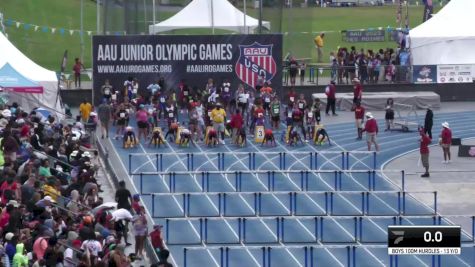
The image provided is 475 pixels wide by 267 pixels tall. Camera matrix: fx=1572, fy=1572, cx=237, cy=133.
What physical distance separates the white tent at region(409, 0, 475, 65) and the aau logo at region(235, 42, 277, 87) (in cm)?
667

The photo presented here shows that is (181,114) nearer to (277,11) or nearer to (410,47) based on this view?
(277,11)

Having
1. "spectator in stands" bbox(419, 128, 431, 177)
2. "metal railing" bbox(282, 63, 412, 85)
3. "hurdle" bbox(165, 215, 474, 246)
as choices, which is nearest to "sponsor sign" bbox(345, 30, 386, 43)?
"metal railing" bbox(282, 63, 412, 85)

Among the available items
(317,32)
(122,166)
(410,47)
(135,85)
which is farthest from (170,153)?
(317,32)

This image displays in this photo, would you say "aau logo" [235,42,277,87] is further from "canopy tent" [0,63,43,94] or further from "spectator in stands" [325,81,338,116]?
"canopy tent" [0,63,43,94]

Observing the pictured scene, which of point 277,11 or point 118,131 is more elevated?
point 277,11

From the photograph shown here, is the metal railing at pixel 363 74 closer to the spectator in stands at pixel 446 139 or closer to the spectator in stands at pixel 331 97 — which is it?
the spectator in stands at pixel 331 97

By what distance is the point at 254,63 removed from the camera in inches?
2050

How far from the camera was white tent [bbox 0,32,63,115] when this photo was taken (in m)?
46.1

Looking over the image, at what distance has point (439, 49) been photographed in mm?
56062

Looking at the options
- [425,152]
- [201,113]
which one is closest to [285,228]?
[425,152]

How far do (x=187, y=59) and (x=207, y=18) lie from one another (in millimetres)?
5198

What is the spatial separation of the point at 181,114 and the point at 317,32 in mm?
28251

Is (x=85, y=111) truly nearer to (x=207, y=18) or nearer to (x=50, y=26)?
(x=207, y=18)

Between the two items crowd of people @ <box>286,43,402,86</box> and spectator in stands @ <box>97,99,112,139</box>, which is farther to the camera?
crowd of people @ <box>286,43,402,86</box>
